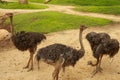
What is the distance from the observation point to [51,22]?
67.9 feet

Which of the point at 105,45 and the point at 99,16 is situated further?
the point at 99,16

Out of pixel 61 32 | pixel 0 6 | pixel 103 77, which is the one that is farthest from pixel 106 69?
pixel 0 6

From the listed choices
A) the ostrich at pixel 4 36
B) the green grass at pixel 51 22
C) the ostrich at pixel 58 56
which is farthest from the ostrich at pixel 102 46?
the green grass at pixel 51 22

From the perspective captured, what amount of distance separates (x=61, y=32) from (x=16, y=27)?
10.7 ft

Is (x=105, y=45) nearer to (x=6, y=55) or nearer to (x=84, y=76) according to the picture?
(x=84, y=76)

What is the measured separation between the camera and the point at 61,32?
18953 mm

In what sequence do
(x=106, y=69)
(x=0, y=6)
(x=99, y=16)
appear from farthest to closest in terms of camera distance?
(x=0, y=6) → (x=99, y=16) → (x=106, y=69)

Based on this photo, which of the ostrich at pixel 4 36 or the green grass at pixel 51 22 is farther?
the green grass at pixel 51 22

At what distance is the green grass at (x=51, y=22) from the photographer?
19.9 metres

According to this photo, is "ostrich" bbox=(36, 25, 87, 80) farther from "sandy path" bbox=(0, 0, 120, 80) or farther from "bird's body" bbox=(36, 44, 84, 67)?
"sandy path" bbox=(0, 0, 120, 80)

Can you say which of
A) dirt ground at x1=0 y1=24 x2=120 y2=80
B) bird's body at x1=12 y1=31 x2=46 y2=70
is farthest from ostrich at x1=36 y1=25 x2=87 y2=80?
bird's body at x1=12 y1=31 x2=46 y2=70

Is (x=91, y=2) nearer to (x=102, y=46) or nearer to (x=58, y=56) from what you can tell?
(x=102, y=46)

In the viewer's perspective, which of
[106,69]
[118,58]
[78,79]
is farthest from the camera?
[118,58]

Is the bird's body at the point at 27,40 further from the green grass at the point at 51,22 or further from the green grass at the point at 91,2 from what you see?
the green grass at the point at 91,2
